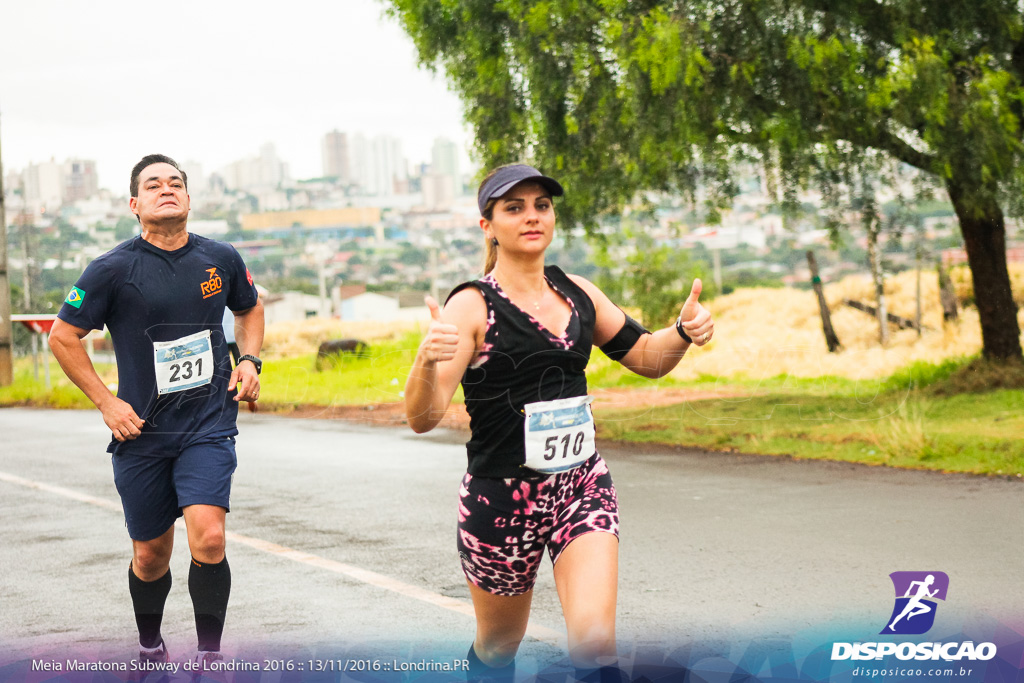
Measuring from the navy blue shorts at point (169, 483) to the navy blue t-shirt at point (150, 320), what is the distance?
4cm

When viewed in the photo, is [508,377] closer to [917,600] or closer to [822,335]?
[917,600]

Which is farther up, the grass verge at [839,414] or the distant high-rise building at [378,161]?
the distant high-rise building at [378,161]

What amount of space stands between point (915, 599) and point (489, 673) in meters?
3.06

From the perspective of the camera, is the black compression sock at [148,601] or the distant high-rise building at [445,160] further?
the distant high-rise building at [445,160]

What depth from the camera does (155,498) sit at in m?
4.88

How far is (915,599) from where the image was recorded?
6.21m

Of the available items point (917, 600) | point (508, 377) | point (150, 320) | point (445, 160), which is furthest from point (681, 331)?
point (445, 160)

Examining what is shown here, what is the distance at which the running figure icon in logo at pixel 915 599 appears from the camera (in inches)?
221

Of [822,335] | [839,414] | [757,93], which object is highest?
[757,93]

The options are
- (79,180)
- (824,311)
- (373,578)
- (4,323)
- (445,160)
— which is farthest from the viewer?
(445,160)

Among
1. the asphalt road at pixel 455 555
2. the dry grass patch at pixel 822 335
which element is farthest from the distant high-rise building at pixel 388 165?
the asphalt road at pixel 455 555

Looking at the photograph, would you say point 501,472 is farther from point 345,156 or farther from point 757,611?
point 345,156

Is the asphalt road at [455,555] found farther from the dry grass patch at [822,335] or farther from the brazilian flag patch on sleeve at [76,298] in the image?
the dry grass patch at [822,335]

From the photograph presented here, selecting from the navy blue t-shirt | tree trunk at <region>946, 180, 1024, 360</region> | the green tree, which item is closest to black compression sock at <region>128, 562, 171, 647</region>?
the navy blue t-shirt
